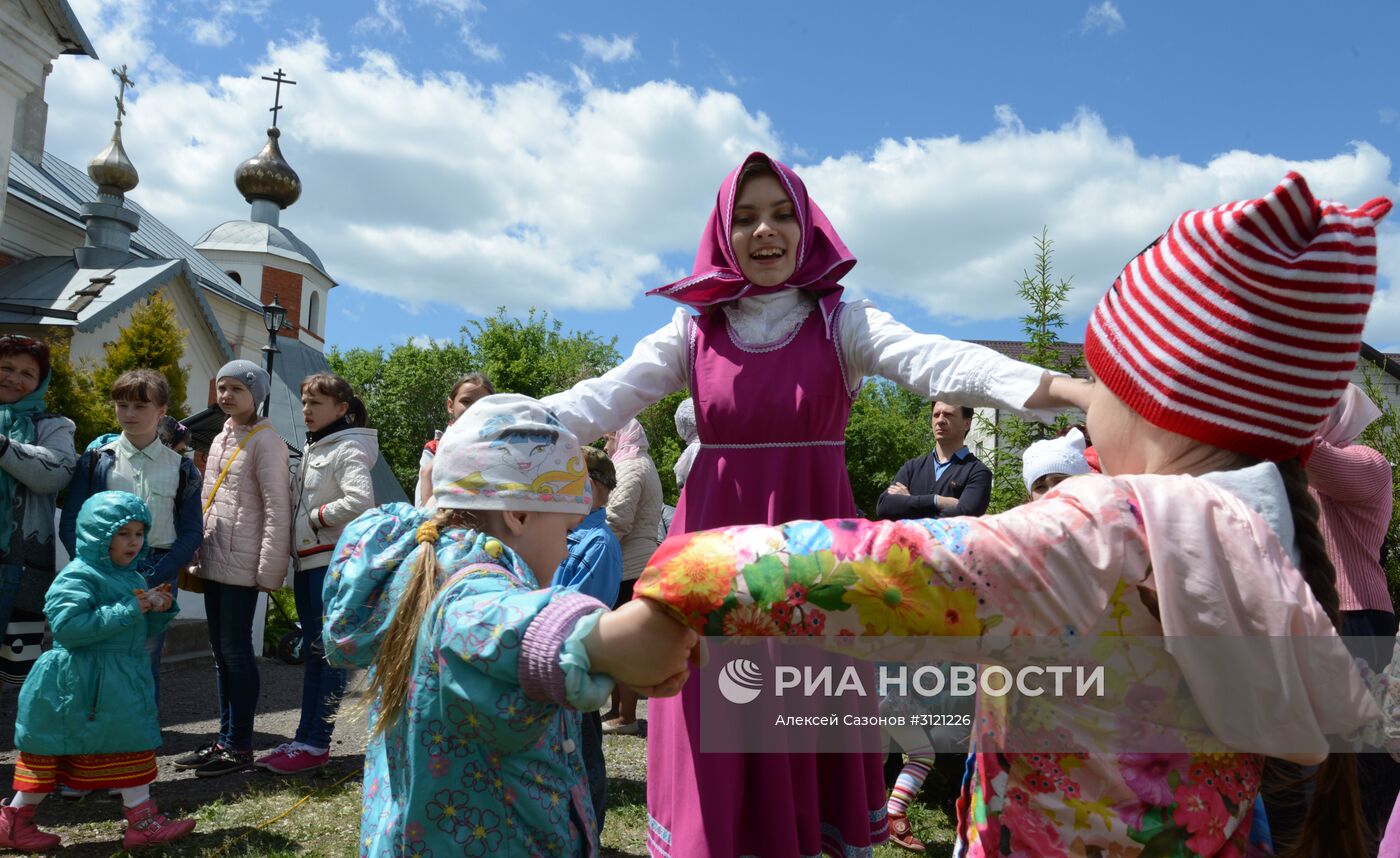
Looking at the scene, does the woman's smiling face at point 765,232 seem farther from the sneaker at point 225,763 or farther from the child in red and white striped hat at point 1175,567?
the sneaker at point 225,763

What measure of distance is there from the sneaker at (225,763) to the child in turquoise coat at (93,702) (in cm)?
96

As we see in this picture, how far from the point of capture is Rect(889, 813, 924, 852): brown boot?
402 cm

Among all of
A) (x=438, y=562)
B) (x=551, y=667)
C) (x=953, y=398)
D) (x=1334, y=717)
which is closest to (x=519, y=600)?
(x=551, y=667)

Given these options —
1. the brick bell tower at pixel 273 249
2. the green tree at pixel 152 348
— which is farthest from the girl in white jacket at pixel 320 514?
the brick bell tower at pixel 273 249

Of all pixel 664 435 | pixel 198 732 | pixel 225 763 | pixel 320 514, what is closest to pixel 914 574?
pixel 320 514

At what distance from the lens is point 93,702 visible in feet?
12.8

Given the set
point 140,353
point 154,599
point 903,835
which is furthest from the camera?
point 140,353

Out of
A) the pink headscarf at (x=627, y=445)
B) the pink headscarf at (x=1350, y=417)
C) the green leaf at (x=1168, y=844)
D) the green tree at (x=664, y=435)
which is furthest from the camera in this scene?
the green tree at (x=664, y=435)

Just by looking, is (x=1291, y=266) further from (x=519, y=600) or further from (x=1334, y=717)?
(x=519, y=600)

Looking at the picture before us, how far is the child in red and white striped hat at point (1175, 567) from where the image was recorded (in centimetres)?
111

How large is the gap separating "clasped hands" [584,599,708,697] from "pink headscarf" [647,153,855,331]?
163 cm

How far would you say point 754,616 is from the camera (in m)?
1.10

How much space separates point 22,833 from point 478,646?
3.49m

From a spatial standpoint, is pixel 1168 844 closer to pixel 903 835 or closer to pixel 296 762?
pixel 903 835
